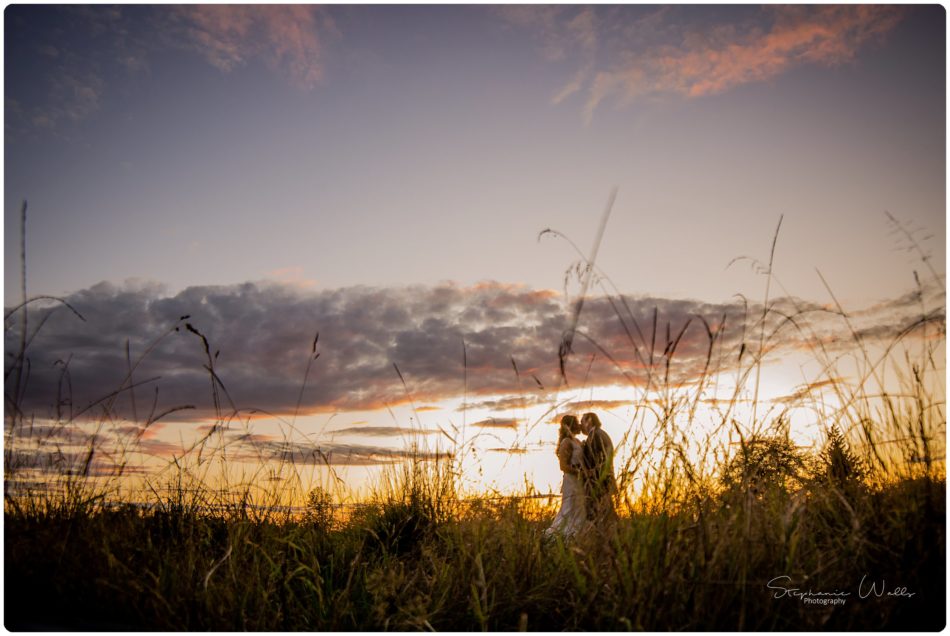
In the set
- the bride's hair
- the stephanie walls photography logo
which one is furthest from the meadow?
the bride's hair

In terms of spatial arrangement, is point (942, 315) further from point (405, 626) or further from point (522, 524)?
point (405, 626)

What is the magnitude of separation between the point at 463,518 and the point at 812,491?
7.66 ft

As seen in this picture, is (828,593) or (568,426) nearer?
(828,593)

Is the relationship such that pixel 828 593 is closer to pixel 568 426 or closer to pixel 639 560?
pixel 639 560

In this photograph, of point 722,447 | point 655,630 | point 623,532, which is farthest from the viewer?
point 722,447

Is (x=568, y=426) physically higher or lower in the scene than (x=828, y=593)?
higher

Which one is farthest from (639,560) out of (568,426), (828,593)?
(568,426)

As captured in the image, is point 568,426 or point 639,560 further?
point 568,426

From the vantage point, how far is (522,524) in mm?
3619

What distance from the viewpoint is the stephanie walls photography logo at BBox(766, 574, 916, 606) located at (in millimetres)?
2307

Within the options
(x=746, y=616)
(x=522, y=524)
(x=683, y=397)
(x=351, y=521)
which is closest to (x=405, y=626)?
(x=522, y=524)

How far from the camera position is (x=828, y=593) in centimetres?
238

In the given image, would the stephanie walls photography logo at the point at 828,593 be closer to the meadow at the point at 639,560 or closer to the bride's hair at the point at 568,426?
the meadow at the point at 639,560

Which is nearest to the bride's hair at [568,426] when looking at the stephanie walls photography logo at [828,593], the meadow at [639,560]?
the meadow at [639,560]
